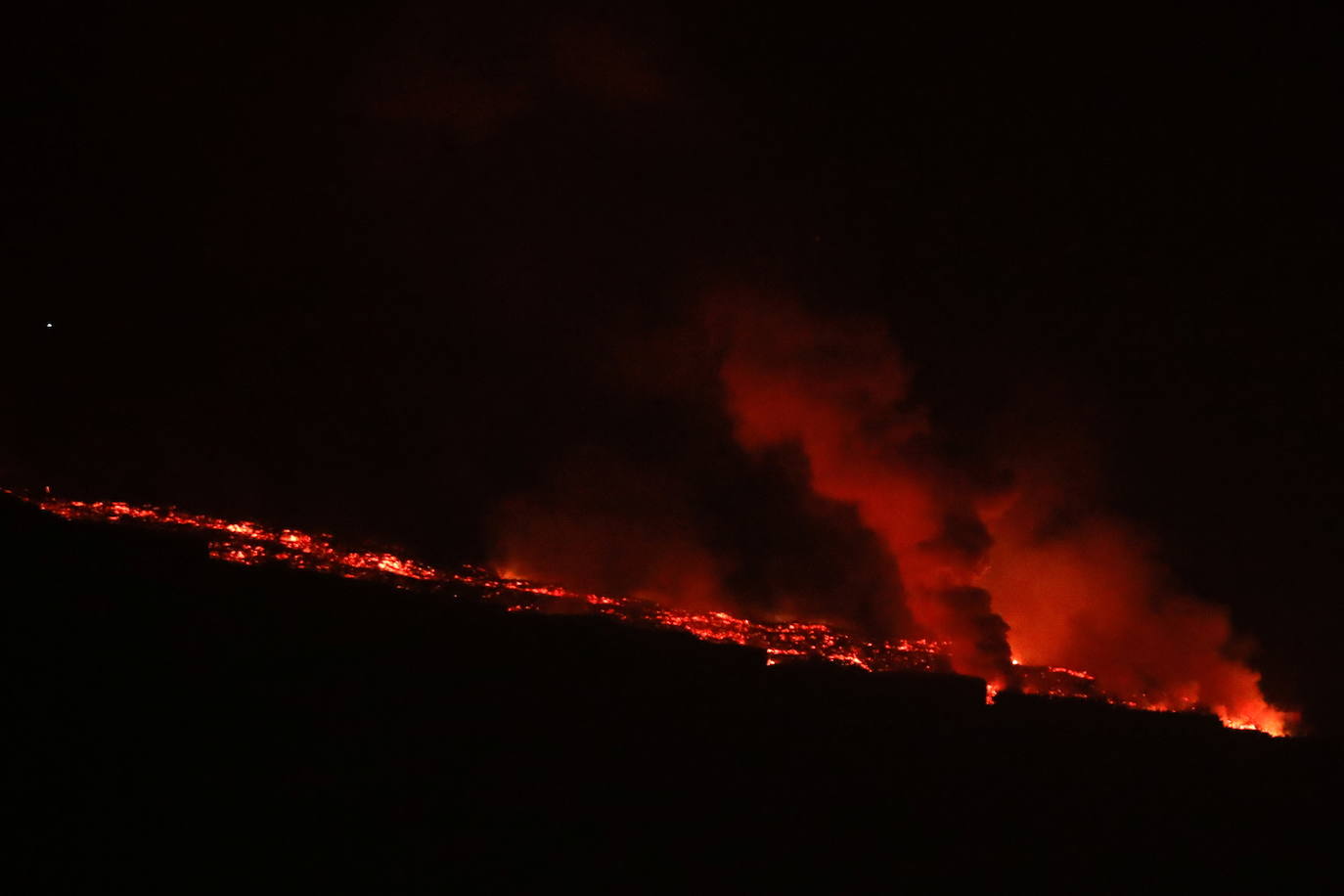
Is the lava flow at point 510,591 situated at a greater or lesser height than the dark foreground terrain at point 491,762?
greater

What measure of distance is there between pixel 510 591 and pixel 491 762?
28.3ft

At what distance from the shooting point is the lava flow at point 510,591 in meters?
20.0

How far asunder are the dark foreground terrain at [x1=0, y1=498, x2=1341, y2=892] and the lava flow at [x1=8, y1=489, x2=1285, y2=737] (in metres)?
2.19

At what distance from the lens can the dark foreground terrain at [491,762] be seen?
10.3 metres

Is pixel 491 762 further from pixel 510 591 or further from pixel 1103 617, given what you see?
pixel 1103 617

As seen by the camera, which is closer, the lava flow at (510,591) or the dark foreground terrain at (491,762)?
the dark foreground terrain at (491,762)

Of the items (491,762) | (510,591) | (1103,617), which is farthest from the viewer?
(1103,617)

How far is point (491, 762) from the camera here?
1298 cm

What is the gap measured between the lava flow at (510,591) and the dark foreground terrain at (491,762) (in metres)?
2.19

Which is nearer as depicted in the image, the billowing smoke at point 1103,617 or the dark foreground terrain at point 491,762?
the dark foreground terrain at point 491,762

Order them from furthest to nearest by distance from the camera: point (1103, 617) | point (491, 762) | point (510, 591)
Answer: point (1103, 617)
point (510, 591)
point (491, 762)

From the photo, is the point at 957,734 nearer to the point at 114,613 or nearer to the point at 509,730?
the point at 509,730

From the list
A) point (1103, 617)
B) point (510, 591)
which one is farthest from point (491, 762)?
point (1103, 617)

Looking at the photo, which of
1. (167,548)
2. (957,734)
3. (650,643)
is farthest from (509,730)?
(957,734)
